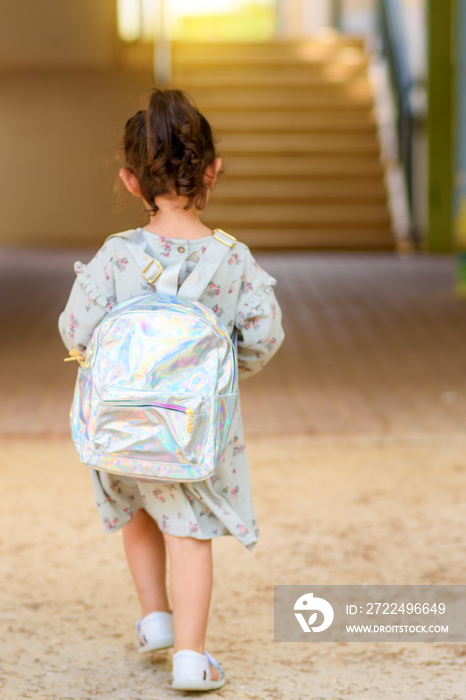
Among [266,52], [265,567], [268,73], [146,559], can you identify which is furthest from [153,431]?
[266,52]

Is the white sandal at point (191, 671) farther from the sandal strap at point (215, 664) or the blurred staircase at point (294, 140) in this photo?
the blurred staircase at point (294, 140)

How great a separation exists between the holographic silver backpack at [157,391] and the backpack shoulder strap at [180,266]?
72 millimetres

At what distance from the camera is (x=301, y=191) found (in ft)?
42.6

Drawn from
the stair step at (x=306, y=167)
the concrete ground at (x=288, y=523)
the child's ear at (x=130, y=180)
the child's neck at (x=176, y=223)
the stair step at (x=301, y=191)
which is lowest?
the concrete ground at (x=288, y=523)

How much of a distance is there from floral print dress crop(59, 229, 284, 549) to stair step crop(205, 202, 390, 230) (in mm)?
10275

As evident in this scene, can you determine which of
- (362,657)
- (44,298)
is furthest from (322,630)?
(44,298)

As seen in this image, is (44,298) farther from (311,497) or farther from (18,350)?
(311,497)

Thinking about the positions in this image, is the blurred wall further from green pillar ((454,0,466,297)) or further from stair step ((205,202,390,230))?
green pillar ((454,0,466,297))

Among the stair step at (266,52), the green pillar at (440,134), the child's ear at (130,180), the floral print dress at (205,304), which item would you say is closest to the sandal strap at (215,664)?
the floral print dress at (205,304)

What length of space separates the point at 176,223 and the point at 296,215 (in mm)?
10512

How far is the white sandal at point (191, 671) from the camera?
2279mm

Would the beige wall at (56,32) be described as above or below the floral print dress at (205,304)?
above

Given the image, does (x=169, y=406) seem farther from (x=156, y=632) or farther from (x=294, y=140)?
(x=294, y=140)

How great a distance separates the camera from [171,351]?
2.15 m
